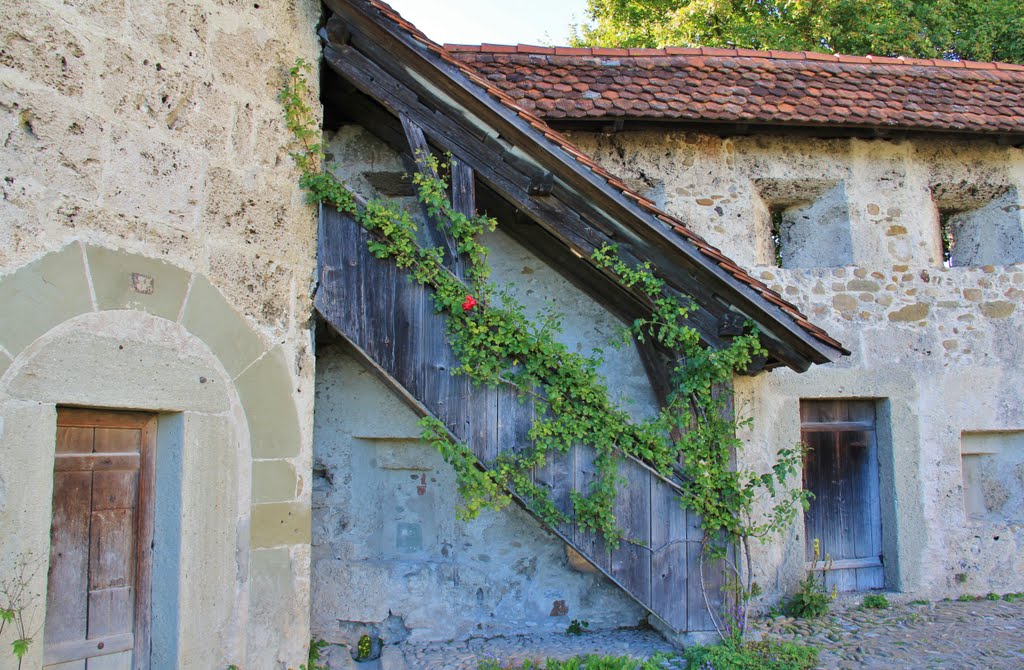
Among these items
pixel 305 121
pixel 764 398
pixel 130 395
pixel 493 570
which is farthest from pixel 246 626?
pixel 764 398

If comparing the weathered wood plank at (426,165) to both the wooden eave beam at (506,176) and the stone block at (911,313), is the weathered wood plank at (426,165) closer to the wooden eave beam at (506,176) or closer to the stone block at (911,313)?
the wooden eave beam at (506,176)

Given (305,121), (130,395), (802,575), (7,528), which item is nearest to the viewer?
(7,528)

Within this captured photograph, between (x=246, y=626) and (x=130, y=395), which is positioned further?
(x=246, y=626)

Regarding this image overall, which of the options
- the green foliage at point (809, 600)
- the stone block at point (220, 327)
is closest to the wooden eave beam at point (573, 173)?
the stone block at point (220, 327)

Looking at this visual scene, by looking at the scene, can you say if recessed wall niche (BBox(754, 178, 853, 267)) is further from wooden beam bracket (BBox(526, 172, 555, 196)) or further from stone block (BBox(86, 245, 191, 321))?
stone block (BBox(86, 245, 191, 321))

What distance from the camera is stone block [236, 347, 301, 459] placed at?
13.1 ft

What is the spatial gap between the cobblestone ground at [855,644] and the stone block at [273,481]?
170 cm

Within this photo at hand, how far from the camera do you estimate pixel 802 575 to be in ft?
20.0

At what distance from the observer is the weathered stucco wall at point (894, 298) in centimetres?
629

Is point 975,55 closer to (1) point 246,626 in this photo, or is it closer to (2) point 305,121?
(2) point 305,121

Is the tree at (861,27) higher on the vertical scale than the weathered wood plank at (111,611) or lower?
higher

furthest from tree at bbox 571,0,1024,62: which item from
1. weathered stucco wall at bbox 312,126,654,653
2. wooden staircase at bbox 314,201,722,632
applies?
wooden staircase at bbox 314,201,722,632

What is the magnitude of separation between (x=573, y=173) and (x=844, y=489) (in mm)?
3710

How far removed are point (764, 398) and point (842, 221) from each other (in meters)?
1.65
